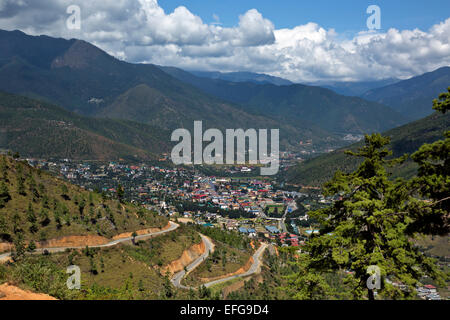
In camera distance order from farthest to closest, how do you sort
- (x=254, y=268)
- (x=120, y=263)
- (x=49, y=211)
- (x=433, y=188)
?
(x=254, y=268) < (x=49, y=211) < (x=120, y=263) < (x=433, y=188)

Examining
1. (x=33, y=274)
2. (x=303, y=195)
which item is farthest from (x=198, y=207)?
(x=33, y=274)

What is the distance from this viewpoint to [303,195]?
623 feet

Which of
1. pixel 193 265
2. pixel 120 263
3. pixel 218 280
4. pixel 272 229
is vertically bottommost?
pixel 272 229

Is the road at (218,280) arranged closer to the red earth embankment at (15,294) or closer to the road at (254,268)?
the road at (254,268)

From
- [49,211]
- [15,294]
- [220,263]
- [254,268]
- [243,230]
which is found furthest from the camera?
[243,230]

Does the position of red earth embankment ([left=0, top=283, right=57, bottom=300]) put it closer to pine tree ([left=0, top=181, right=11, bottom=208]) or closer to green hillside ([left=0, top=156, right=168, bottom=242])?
green hillside ([left=0, top=156, right=168, bottom=242])

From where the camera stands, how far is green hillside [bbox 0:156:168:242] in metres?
46.9

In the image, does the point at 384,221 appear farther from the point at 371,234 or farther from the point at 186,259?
the point at 186,259

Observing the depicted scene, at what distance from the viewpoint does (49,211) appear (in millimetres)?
51469

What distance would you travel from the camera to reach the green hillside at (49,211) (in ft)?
154

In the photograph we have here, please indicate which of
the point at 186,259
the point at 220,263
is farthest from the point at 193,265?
the point at 220,263

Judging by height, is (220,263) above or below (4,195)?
below

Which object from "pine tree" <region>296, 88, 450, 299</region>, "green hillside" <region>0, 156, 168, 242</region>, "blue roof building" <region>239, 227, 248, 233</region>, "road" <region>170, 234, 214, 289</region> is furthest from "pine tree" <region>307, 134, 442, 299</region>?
"blue roof building" <region>239, 227, 248, 233</region>

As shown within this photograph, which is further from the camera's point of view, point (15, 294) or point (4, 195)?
point (4, 195)
